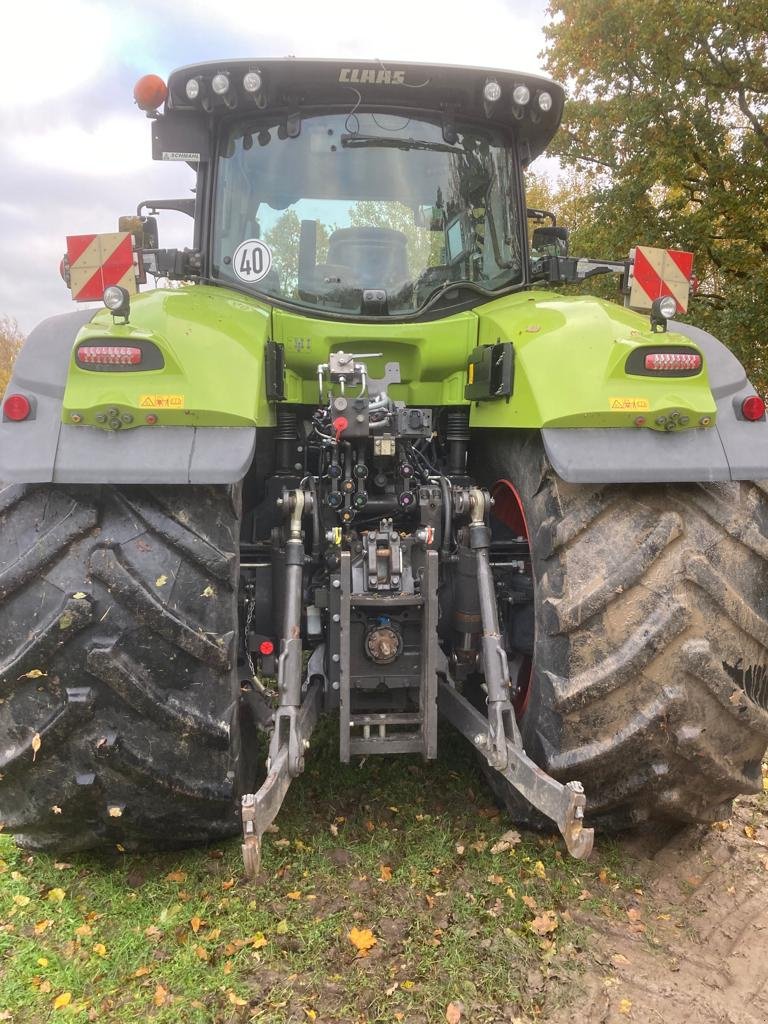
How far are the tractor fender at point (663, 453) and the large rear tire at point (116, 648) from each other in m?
1.14

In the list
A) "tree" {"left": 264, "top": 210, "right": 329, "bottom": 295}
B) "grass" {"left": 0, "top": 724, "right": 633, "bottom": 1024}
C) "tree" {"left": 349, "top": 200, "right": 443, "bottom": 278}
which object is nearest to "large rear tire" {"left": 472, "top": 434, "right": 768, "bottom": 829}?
"grass" {"left": 0, "top": 724, "right": 633, "bottom": 1024}

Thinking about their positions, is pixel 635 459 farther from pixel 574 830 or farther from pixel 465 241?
pixel 465 241

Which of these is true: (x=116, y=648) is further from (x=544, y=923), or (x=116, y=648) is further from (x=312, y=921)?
(x=544, y=923)

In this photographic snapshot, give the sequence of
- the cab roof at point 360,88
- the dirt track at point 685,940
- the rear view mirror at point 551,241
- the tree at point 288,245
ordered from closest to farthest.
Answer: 1. the dirt track at point 685,940
2. the cab roof at point 360,88
3. the tree at point 288,245
4. the rear view mirror at point 551,241

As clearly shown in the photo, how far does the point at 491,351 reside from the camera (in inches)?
121

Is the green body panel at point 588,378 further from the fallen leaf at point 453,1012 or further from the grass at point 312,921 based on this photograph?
the fallen leaf at point 453,1012

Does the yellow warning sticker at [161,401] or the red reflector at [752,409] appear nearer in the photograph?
the yellow warning sticker at [161,401]

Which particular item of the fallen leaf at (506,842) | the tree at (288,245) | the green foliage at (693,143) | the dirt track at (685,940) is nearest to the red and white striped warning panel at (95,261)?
the tree at (288,245)

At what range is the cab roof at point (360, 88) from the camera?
3.31 metres

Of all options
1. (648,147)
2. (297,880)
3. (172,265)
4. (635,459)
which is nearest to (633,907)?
(297,880)

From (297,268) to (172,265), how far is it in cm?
59

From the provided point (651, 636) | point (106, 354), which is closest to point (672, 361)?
point (651, 636)

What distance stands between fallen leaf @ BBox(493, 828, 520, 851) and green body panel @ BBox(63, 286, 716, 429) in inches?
66.5

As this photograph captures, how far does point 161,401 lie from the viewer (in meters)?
2.52
